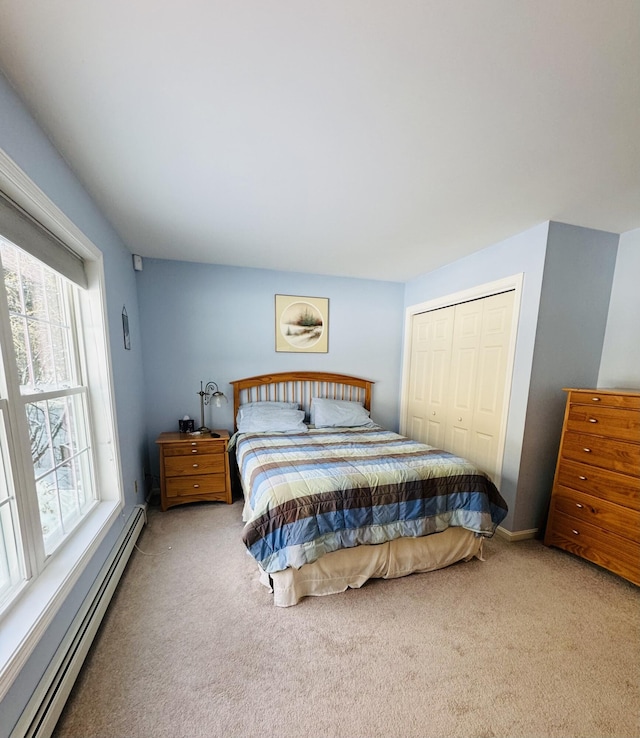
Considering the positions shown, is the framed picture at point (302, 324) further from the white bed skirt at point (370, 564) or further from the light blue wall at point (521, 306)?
the white bed skirt at point (370, 564)

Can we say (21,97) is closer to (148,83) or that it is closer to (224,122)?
(148,83)

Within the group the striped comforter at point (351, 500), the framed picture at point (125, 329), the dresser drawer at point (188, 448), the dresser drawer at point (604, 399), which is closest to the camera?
the striped comforter at point (351, 500)

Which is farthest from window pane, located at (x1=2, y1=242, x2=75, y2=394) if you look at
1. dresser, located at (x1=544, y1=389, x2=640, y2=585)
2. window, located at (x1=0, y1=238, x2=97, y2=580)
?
dresser, located at (x1=544, y1=389, x2=640, y2=585)

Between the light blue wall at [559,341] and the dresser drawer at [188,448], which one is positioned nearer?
the light blue wall at [559,341]

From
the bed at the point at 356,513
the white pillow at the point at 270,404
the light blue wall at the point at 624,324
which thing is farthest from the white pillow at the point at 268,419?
the light blue wall at the point at 624,324

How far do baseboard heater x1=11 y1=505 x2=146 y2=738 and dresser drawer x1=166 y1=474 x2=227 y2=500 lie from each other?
882mm

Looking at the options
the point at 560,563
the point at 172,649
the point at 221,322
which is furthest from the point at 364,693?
the point at 221,322

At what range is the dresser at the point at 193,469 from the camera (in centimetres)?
265

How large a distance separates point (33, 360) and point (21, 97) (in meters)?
1.06

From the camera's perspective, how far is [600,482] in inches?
76.3

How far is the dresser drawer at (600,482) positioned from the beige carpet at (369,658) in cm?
56

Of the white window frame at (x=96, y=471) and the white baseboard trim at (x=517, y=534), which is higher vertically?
the white window frame at (x=96, y=471)

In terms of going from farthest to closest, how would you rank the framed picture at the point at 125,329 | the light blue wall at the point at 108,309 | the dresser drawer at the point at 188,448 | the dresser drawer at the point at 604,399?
1. the dresser drawer at the point at 188,448
2. the framed picture at the point at 125,329
3. the dresser drawer at the point at 604,399
4. the light blue wall at the point at 108,309

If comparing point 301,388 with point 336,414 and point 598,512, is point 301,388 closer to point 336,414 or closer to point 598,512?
point 336,414
